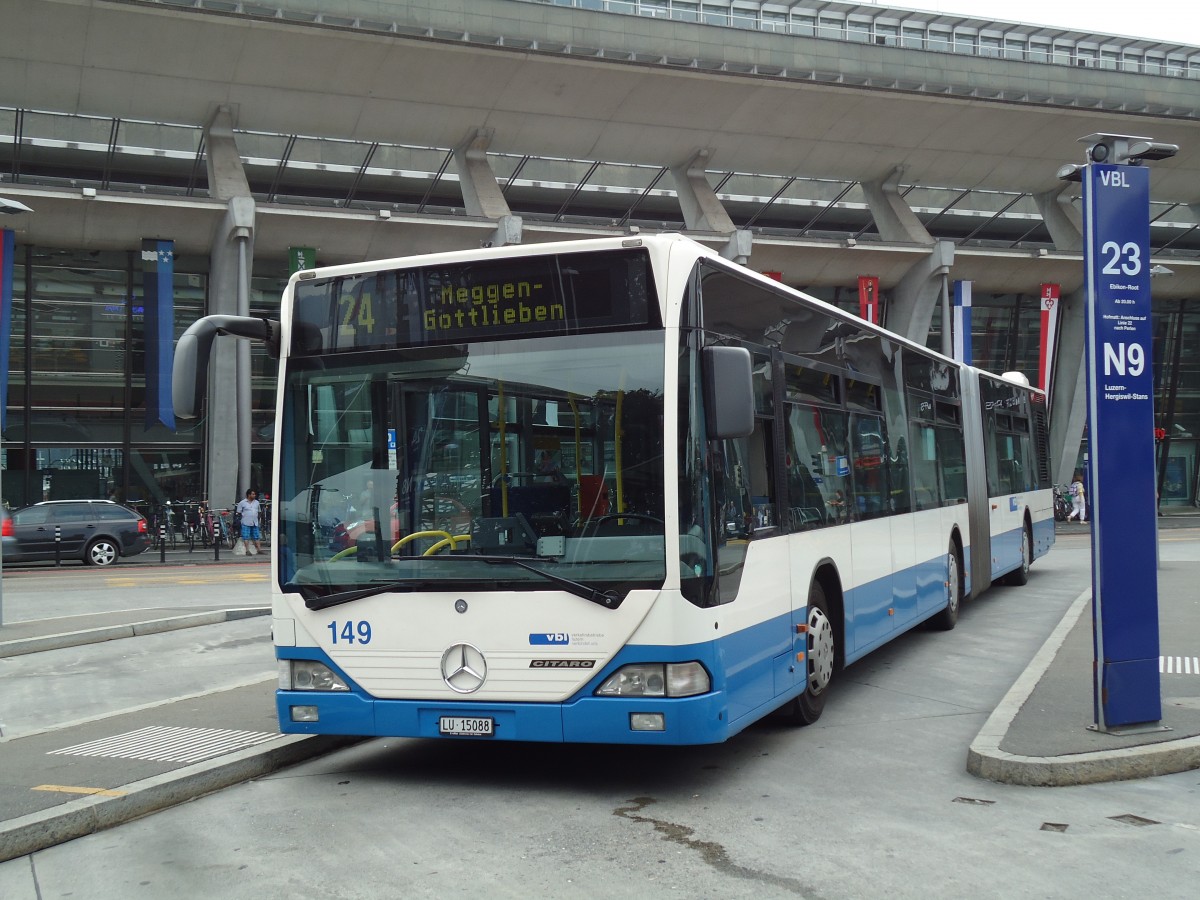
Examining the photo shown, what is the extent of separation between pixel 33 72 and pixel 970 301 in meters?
29.8

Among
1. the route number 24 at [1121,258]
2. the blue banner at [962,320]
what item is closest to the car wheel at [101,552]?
the route number 24 at [1121,258]

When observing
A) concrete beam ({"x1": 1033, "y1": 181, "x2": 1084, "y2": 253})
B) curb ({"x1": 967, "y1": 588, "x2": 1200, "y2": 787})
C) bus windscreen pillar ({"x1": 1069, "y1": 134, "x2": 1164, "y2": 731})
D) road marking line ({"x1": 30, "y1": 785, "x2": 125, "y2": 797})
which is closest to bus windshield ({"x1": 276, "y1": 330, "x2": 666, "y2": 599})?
road marking line ({"x1": 30, "y1": 785, "x2": 125, "y2": 797})

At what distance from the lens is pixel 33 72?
93.6ft

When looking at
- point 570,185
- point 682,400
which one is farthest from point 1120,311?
point 570,185

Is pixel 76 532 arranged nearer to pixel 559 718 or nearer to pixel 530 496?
pixel 530 496

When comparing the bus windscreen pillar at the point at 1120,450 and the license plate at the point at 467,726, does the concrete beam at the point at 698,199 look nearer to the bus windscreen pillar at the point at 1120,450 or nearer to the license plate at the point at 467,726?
the bus windscreen pillar at the point at 1120,450

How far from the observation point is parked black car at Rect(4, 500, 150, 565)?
27.0 meters

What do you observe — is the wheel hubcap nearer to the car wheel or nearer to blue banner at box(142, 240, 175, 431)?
the car wheel

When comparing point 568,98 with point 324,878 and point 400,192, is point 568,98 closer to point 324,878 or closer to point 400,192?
point 400,192

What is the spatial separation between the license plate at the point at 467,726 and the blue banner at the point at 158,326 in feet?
88.1

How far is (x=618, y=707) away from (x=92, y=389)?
106ft

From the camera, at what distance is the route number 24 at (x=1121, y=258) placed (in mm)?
7047

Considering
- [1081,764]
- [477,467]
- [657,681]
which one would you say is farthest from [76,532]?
Result: [1081,764]

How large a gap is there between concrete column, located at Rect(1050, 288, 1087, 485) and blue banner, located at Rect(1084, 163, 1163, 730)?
130ft
